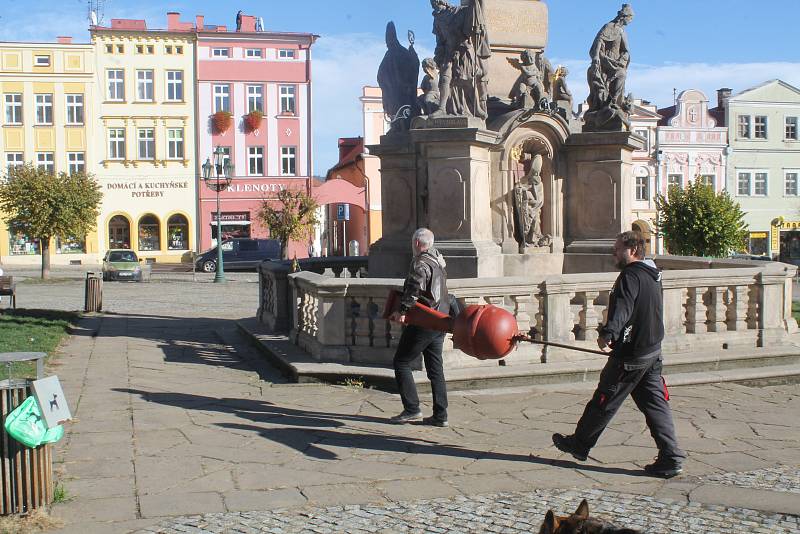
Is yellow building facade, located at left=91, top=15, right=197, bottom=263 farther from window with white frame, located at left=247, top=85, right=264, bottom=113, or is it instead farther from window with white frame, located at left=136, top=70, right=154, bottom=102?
window with white frame, located at left=247, top=85, right=264, bottom=113

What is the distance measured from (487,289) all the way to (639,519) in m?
4.24

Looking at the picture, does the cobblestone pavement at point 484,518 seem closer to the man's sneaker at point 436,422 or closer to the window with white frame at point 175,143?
the man's sneaker at point 436,422

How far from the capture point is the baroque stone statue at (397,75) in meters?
13.9

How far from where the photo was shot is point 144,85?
172ft

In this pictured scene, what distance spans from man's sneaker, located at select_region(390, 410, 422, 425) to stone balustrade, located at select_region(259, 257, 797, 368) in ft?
5.55

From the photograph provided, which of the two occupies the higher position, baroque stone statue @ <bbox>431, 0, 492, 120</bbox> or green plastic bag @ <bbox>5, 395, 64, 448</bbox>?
baroque stone statue @ <bbox>431, 0, 492, 120</bbox>

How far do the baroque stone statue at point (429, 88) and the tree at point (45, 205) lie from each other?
1147 inches

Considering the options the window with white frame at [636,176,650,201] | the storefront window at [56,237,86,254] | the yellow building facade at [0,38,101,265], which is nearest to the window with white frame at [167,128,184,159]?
the yellow building facade at [0,38,101,265]

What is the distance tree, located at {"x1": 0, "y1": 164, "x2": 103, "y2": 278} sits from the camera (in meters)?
38.2

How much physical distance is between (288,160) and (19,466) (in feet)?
163

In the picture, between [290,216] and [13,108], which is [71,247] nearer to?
[13,108]

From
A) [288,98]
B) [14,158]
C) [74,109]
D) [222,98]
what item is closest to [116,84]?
[74,109]

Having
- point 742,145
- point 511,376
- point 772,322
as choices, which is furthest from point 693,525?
point 742,145

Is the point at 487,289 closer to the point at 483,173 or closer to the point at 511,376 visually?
the point at 511,376
